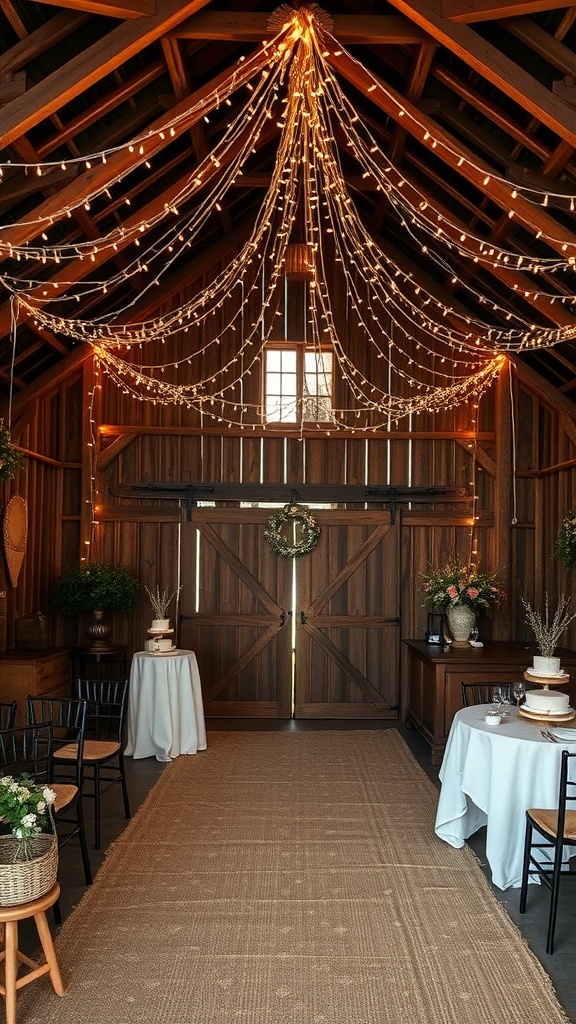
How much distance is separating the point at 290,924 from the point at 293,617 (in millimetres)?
5179

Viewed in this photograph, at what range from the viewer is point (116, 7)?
4.27 meters

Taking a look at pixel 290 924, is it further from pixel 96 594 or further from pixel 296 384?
pixel 296 384

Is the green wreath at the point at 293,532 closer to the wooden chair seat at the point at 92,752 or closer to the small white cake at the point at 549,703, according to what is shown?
the wooden chair seat at the point at 92,752

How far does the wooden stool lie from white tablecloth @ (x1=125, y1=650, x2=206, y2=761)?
3672mm

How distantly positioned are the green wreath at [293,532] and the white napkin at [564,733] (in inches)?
182

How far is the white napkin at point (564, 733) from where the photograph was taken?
14.5 feet

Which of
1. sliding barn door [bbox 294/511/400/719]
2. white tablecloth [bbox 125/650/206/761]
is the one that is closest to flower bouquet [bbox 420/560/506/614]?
sliding barn door [bbox 294/511/400/719]

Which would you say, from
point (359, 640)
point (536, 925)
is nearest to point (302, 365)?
point (359, 640)

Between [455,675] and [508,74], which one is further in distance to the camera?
[455,675]

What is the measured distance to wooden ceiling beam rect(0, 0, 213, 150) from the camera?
14.3 ft

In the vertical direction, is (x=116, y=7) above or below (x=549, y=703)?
above

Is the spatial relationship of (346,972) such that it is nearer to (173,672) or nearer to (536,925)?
(536,925)

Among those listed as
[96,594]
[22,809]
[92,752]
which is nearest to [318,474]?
[96,594]

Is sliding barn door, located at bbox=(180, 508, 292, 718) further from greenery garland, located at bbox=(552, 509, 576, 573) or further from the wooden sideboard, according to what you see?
greenery garland, located at bbox=(552, 509, 576, 573)
